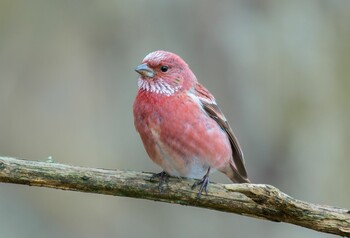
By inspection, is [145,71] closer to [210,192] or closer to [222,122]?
[222,122]

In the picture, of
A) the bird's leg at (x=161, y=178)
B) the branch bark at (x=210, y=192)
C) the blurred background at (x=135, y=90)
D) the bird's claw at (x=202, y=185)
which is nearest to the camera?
the branch bark at (x=210, y=192)

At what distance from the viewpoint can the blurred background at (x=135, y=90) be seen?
9.90 metres

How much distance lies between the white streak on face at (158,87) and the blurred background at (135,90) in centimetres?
314

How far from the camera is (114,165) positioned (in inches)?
392

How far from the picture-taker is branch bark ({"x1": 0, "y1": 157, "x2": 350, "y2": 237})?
5.61 m

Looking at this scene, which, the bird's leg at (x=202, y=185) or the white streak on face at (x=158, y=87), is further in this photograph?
the white streak on face at (x=158, y=87)

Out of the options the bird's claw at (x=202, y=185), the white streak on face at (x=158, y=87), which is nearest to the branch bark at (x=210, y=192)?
the bird's claw at (x=202, y=185)

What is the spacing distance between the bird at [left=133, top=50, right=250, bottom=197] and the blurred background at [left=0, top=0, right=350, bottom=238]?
296cm

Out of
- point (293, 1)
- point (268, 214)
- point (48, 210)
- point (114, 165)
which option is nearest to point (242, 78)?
point (293, 1)

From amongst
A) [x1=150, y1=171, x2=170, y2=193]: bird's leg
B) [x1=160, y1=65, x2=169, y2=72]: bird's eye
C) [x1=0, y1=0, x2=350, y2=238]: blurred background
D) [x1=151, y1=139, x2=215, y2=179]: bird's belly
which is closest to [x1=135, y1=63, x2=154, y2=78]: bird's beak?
[x1=160, y1=65, x2=169, y2=72]: bird's eye

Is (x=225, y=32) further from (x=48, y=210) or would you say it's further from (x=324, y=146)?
(x=48, y=210)

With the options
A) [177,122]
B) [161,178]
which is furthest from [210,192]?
[177,122]

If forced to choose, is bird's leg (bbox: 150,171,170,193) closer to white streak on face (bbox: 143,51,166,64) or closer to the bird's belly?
the bird's belly

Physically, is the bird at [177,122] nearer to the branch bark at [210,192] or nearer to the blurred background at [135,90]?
the branch bark at [210,192]
